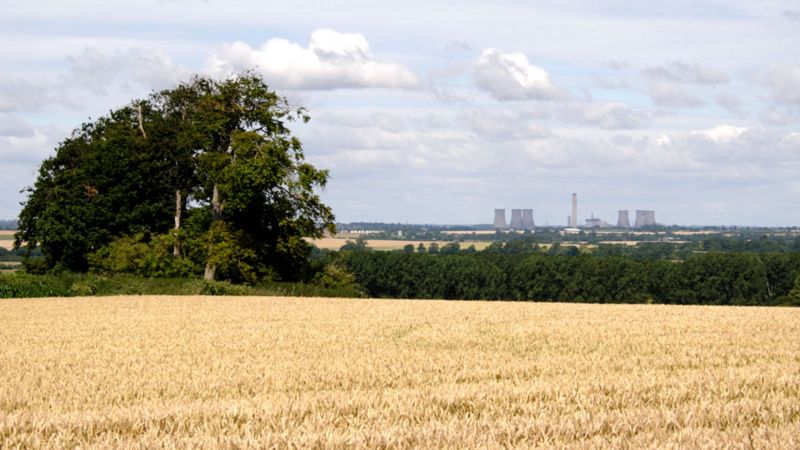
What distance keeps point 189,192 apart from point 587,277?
67701 millimetres

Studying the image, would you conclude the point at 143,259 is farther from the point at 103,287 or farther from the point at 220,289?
the point at 220,289

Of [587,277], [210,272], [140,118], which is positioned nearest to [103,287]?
[210,272]

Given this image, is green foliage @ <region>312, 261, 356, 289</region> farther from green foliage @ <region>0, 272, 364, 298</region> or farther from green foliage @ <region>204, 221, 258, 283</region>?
green foliage @ <region>0, 272, 364, 298</region>

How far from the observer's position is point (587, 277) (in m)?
117

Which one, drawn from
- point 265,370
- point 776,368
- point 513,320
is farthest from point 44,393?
point 513,320

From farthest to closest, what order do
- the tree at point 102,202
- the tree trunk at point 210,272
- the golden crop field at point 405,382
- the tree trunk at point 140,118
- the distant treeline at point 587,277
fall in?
the distant treeline at point 587,277 → the tree trunk at point 140,118 → the tree at point 102,202 → the tree trunk at point 210,272 → the golden crop field at point 405,382

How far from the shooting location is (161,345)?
20766mm

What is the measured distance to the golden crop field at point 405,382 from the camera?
9680mm

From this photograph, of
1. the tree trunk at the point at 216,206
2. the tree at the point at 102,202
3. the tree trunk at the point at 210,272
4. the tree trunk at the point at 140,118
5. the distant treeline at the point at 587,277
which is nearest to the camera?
the tree trunk at the point at 210,272

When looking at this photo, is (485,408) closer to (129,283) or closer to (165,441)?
(165,441)

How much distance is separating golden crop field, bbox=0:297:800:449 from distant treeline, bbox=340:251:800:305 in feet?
290

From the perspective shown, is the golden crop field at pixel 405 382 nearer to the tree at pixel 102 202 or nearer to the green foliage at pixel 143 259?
the green foliage at pixel 143 259

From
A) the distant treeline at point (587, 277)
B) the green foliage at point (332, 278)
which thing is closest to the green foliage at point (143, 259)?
the green foliage at point (332, 278)

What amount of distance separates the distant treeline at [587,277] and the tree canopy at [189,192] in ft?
185
